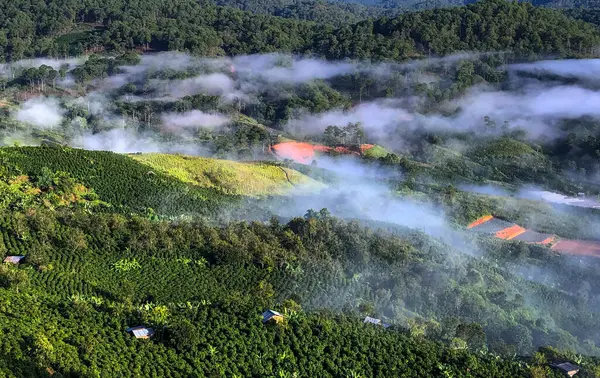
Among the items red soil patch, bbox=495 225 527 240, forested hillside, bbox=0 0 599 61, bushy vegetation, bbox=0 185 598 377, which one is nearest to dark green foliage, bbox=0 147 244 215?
bushy vegetation, bbox=0 185 598 377

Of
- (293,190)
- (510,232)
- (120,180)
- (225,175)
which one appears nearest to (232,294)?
(120,180)

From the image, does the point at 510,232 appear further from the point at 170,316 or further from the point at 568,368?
the point at 170,316

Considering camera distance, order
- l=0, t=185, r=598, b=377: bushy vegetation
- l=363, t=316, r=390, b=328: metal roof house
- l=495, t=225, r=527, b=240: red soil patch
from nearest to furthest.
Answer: l=0, t=185, r=598, b=377: bushy vegetation, l=363, t=316, r=390, b=328: metal roof house, l=495, t=225, r=527, b=240: red soil patch

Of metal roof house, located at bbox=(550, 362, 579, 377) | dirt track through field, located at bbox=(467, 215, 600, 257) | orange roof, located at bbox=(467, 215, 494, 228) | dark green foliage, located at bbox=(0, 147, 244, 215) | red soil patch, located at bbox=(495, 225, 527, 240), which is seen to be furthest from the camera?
orange roof, located at bbox=(467, 215, 494, 228)

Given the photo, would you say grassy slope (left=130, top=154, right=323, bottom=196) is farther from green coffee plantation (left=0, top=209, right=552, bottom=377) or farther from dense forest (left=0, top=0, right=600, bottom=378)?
green coffee plantation (left=0, top=209, right=552, bottom=377)

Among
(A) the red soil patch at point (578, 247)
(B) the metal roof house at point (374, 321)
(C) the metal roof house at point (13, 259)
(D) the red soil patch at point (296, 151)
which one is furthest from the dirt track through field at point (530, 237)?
(C) the metal roof house at point (13, 259)

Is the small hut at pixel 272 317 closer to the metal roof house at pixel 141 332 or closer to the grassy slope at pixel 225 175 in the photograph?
the metal roof house at pixel 141 332

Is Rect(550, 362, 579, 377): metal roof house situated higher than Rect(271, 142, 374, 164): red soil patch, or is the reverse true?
Rect(550, 362, 579, 377): metal roof house
